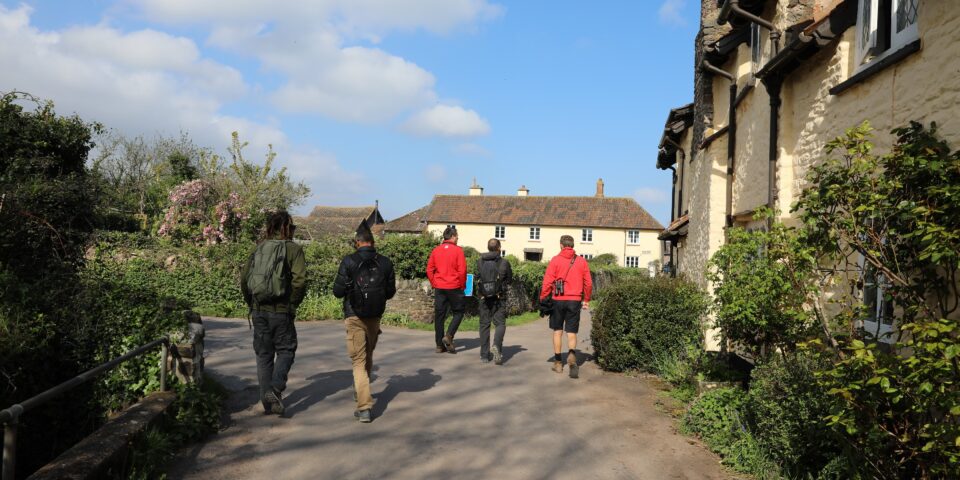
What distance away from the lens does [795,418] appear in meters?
5.29

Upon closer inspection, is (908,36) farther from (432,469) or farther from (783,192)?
(432,469)

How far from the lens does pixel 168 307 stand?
6996 mm

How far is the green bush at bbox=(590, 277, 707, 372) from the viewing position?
9461 millimetres

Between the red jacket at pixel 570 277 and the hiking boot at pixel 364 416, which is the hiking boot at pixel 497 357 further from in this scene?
the hiking boot at pixel 364 416

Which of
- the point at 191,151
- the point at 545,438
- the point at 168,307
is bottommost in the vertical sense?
the point at 545,438

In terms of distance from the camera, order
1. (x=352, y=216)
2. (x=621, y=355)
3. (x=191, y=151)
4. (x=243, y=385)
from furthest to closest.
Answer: (x=352, y=216)
(x=191, y=151)
(x=621, y=355)
(x=243, y=385)

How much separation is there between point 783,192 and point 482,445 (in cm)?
513

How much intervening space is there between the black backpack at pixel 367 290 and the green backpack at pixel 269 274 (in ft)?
2.20

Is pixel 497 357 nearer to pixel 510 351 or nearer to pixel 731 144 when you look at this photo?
pixel 510 351

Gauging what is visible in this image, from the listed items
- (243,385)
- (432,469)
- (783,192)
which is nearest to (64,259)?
(243,385)

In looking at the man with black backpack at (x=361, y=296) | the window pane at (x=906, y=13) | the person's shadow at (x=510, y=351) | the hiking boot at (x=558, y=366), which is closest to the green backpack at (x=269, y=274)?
the man with black backpack at (x=361, y=296)

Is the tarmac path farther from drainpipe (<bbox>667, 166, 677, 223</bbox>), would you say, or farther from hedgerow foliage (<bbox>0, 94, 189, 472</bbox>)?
drainpipe (<bbox>667, 166, 677, 223</bbox>)

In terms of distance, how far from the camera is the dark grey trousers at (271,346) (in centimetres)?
664

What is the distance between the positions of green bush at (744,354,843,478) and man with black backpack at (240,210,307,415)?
171 inches
